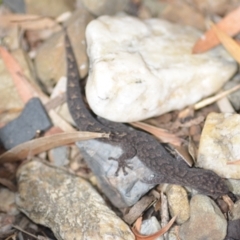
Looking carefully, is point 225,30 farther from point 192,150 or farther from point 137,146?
point 137,146

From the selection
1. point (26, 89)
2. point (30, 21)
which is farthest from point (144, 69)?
point (30, 21)

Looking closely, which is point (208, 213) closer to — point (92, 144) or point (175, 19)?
point (92, 144)

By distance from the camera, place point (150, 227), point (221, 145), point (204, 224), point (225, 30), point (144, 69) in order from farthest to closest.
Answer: point (225, 30) < point (144, 69) < point (221, 145) < point (150, 227) < point (204, 224)

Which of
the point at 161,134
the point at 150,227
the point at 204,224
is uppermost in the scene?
the point at 161,134

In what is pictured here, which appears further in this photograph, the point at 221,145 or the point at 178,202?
the point at 221,145

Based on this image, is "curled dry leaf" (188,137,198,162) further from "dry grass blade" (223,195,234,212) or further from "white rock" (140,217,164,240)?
"white rock" (140,217,164,240)

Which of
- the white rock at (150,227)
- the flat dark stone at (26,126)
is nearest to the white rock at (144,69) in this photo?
the flat dark stone at (26,126)

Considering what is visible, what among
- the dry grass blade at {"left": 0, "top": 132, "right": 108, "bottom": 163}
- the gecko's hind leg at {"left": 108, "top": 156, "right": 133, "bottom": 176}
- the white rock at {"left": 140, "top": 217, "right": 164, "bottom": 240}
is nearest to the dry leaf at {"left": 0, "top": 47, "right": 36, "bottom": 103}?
the dry grass blade at {"left": 0, "top": 132, "right": 108, "bottom": 163}
